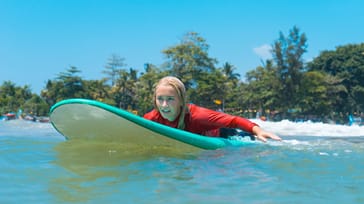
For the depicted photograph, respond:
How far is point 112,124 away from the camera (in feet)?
10.4

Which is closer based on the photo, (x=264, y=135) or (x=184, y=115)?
(x=264, y=135)

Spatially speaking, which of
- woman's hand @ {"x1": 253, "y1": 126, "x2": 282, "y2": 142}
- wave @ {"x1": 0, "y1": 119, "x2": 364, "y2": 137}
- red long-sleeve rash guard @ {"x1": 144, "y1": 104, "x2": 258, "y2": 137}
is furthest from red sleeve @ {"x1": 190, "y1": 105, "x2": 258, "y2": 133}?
wave @ {"x1": 0, "y1": 119, "x2": 364, "y2": 137}

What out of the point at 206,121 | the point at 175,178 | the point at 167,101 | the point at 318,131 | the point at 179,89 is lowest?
the point at 175,178

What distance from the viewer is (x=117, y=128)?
3.23 metres

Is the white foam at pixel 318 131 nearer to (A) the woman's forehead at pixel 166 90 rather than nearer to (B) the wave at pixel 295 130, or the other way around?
(B) the wave at pixel 295 130

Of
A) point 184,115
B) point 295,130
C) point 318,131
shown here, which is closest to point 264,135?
point 184,115

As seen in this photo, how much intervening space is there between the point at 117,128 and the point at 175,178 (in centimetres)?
143

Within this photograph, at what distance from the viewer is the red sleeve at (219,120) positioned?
3.31 metres

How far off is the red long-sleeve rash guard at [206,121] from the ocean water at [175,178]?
0.48m

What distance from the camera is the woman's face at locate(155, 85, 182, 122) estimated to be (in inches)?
123

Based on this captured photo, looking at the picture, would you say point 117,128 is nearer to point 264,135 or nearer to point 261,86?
point 264,135

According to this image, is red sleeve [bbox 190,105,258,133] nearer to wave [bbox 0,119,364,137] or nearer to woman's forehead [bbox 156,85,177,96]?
woman's forehead [bbox 156,85,177,96]

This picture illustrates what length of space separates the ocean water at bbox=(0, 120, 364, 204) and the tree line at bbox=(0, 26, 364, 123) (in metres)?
27.9

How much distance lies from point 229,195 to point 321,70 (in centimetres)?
3627
